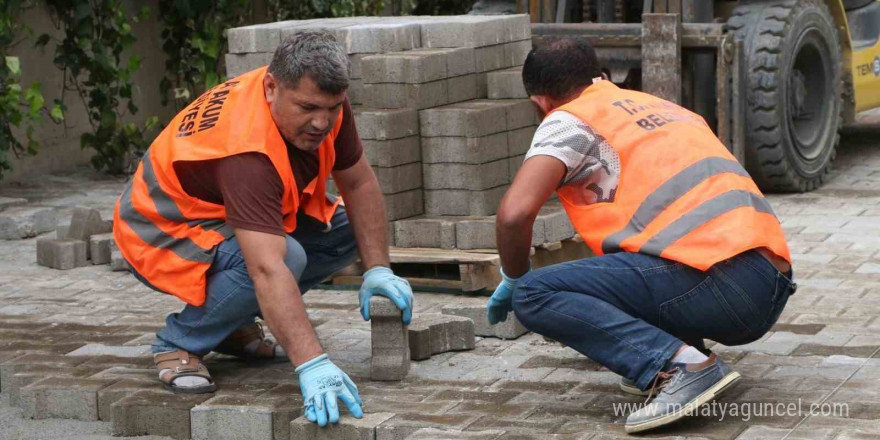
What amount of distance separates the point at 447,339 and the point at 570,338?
39.6 inches

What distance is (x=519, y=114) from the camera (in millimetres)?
6660

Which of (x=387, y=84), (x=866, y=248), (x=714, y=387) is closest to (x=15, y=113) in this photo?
(x=387, y=84)

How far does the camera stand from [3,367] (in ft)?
16.9

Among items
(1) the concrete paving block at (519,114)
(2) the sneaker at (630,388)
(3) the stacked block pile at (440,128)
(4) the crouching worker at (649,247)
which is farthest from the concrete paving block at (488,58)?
(2) the sneaker at (630,388)

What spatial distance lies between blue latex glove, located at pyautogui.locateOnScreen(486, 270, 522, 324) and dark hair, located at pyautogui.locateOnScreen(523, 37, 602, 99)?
0.67 meters

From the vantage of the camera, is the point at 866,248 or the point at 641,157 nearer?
the point at 641,157

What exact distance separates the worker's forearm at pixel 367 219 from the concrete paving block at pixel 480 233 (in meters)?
1.41

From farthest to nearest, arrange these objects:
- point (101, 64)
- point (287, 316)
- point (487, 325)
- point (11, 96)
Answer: point (101, 64), point (11, 96), point (487, 325), point (287, 316)

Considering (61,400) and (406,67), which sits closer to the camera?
(61,400)

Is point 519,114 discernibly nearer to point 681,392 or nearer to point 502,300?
point 502,300

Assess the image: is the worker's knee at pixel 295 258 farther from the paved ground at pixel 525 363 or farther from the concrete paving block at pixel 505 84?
the concrete paving block at pixel 505 84

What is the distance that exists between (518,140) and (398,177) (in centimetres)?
68

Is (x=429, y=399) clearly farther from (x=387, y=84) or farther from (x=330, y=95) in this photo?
(x=387, y=84)

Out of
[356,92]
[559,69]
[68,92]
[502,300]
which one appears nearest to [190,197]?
[502,300]
